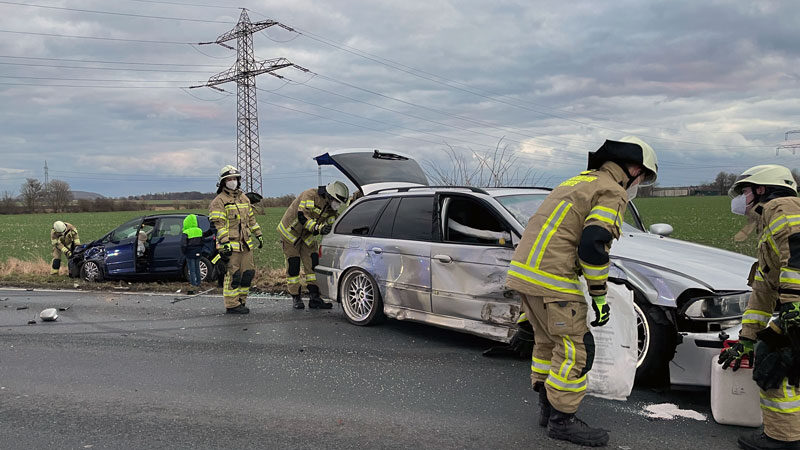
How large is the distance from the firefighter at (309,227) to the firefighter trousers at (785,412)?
18.2 feet

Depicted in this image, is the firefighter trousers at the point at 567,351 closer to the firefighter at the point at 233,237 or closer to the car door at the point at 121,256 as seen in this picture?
the firefighter at the point at 233,237

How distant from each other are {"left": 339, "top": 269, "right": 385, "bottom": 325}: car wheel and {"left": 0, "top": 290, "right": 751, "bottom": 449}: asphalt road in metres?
0.17

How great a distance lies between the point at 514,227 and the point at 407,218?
1.48 metres

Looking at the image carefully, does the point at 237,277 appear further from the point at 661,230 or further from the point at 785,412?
the point at 785,412

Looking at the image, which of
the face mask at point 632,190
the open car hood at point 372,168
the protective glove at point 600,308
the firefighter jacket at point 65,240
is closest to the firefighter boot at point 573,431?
the protective glove at point 600,308

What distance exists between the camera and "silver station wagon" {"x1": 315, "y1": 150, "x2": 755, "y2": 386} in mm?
4418

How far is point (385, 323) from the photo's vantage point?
7.29 metres

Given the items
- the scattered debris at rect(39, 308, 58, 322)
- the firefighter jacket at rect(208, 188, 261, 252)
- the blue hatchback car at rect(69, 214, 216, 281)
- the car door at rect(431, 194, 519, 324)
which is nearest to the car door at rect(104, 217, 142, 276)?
the blue hatchback car at rect(69, 214, 216, 281)

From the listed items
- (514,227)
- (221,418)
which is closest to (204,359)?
(221,418)

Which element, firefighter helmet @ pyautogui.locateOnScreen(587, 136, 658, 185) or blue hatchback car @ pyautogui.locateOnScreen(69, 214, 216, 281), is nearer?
firefighter helmet @ pyautogui.locateOnScreen(587, 136, 658, 185)

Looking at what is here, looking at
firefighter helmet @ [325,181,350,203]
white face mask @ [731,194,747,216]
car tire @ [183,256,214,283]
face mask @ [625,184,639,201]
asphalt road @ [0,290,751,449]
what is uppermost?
firefighter helmet @ [325,181,350,203]

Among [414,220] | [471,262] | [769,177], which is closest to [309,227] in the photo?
[414,220]

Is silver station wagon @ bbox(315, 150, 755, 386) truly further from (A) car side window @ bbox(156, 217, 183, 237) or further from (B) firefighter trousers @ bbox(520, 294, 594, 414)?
(A) car side window @ bbox(156, 217, 183, 237)

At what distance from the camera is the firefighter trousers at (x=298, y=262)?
8.52 m
